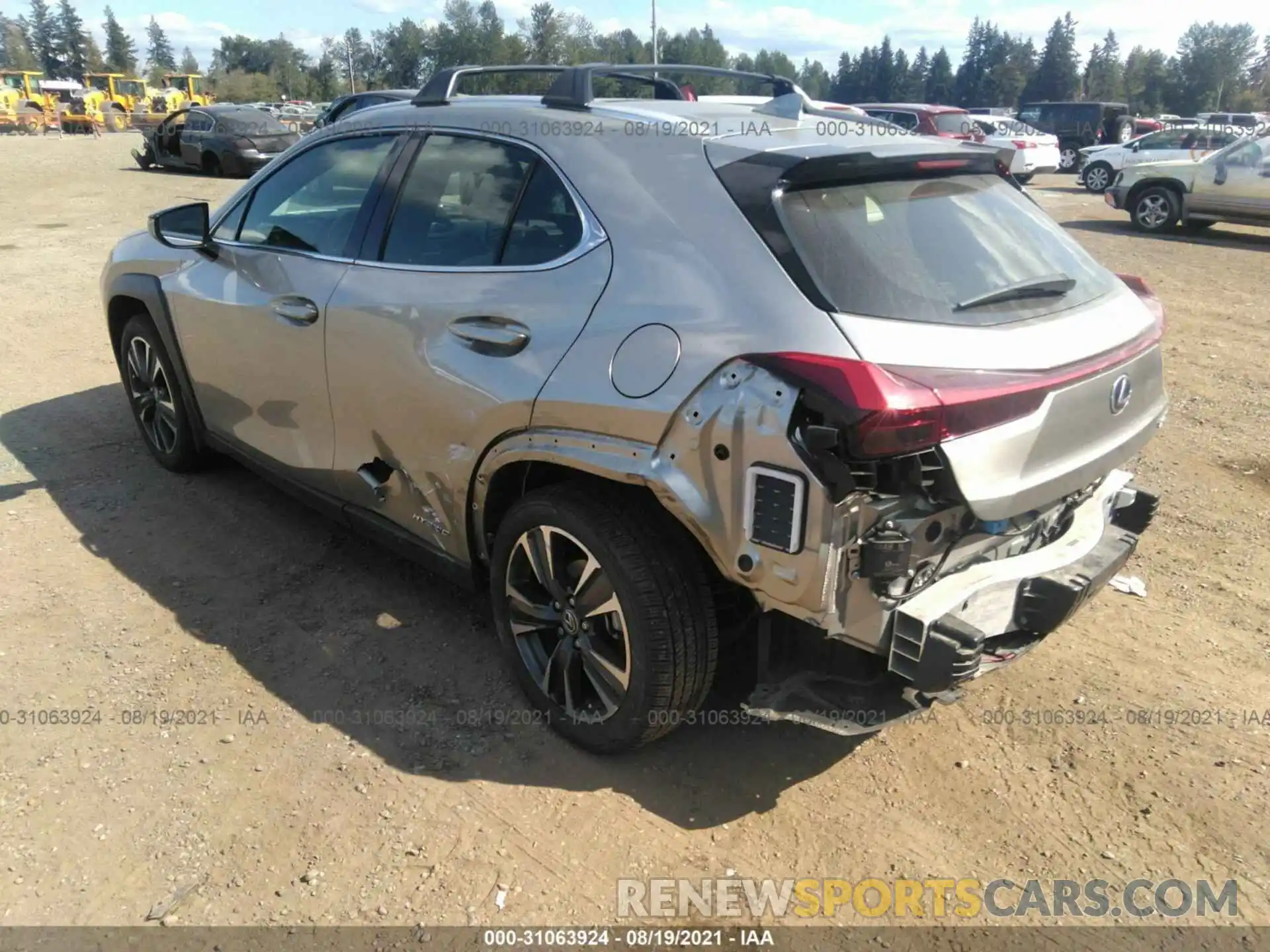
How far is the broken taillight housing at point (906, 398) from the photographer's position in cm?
209

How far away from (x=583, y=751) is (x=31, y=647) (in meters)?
2.16

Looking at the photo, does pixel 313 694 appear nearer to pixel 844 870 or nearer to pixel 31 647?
pixel 31 647

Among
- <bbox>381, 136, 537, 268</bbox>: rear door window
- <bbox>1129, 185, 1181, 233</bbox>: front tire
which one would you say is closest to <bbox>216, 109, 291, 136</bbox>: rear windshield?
<bbox>1129, 185, 1181, 233</bbox>: front tire

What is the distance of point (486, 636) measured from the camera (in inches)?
142

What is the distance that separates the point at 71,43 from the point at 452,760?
475ft

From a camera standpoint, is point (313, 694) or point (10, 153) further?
point (10, 153)

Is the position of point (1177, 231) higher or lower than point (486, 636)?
lower

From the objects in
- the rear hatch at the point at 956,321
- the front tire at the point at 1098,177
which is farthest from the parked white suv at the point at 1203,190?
the rear hatch at the point at 956,321

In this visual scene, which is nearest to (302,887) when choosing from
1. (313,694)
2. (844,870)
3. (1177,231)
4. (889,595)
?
(313,694)

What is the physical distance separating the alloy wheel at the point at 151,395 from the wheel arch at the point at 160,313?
17 cm

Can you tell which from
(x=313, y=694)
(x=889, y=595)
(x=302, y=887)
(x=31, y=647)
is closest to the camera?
(x=889, y=595)

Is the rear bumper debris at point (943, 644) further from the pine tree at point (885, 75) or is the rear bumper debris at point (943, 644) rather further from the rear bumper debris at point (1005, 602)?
the pine tree at point (885, 75)

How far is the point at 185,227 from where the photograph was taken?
431 centimetres

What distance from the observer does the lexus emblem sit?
2.62 metres
